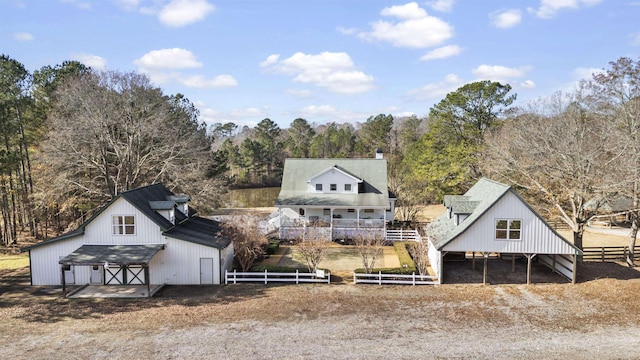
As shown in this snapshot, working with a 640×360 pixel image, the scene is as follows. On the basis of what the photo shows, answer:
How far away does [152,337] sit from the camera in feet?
51.5

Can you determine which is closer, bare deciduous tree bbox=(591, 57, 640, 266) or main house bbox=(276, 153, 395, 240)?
bare deciduous tree bbox=(591, 57, 640, 266)

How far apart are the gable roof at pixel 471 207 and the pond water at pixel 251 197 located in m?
43.7

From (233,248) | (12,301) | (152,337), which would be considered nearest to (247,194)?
(233,248)

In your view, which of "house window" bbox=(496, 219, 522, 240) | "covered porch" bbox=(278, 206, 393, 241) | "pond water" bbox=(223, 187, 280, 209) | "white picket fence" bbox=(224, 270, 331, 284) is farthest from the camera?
"pond water" bbox=(223, 187, 280, 209)

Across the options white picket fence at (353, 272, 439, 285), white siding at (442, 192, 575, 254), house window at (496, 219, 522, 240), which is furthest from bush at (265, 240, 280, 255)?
house window at (496, 219, 522, 240)

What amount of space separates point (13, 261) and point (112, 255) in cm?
1321

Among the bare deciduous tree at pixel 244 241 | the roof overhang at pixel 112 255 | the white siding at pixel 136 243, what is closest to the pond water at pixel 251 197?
the bare deciduous tree at pixel 244 241

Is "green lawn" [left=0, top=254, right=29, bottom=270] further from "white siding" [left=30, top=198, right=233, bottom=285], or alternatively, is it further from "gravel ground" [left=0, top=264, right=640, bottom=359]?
"white siding" [left=30, top=198, right=233, bottom=285]

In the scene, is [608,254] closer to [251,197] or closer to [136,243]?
[136,243]

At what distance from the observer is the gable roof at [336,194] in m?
34.8

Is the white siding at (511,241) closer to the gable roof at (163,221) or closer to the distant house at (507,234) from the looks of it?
the distant house at (507,234)

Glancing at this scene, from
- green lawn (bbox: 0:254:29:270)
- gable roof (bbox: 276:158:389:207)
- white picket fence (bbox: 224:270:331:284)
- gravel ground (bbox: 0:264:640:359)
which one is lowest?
green lawn (bbox: 0:254:29:270)

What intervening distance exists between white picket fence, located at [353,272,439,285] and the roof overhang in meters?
11.3

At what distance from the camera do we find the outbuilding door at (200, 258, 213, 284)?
2252 centimetres
